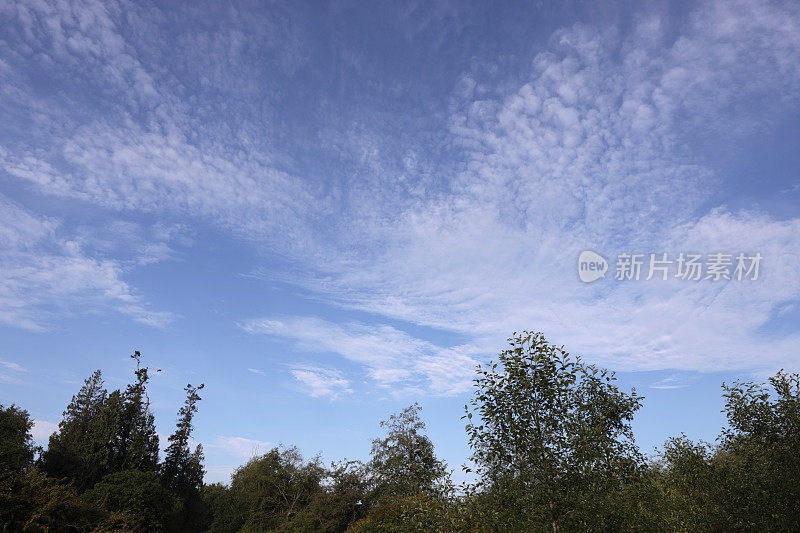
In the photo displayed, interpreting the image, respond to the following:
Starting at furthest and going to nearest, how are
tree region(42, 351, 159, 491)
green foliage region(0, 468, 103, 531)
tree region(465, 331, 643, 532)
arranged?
1. tree region(42, 351, 159, 491)
2. green foliage region(0, 468, 103, 531)
3. tree region(465, 331, 643, 532)

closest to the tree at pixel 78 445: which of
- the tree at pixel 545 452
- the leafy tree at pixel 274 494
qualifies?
the leafy tree at pixel 274 494

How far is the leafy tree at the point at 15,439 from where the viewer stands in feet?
170

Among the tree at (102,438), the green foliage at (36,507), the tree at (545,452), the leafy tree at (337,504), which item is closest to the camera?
the tree at (545,452)

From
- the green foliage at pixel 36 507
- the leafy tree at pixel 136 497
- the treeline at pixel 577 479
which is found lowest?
the leafy tree at pixel 136 497

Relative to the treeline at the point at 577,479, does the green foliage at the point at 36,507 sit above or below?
below

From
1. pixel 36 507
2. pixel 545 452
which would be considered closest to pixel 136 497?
pixel 36 507

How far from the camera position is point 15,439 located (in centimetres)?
6062

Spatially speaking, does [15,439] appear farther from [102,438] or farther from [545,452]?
[545,452]

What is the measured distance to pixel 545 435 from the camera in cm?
1570

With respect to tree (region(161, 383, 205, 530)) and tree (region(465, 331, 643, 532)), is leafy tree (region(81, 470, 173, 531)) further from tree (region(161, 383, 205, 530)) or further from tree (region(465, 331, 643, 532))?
tree (region(465, 331, 643, 532))

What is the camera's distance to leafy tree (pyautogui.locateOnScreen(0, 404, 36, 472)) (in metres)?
51.8

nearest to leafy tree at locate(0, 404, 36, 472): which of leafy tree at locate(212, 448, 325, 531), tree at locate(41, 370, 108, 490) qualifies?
tree at locate(41, 370, 108, 490)

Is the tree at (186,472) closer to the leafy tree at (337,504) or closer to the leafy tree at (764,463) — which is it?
the leafy tree at (337,504)

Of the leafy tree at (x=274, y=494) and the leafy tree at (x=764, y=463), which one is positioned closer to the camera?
the leafy tree at (x=764, y=463)
